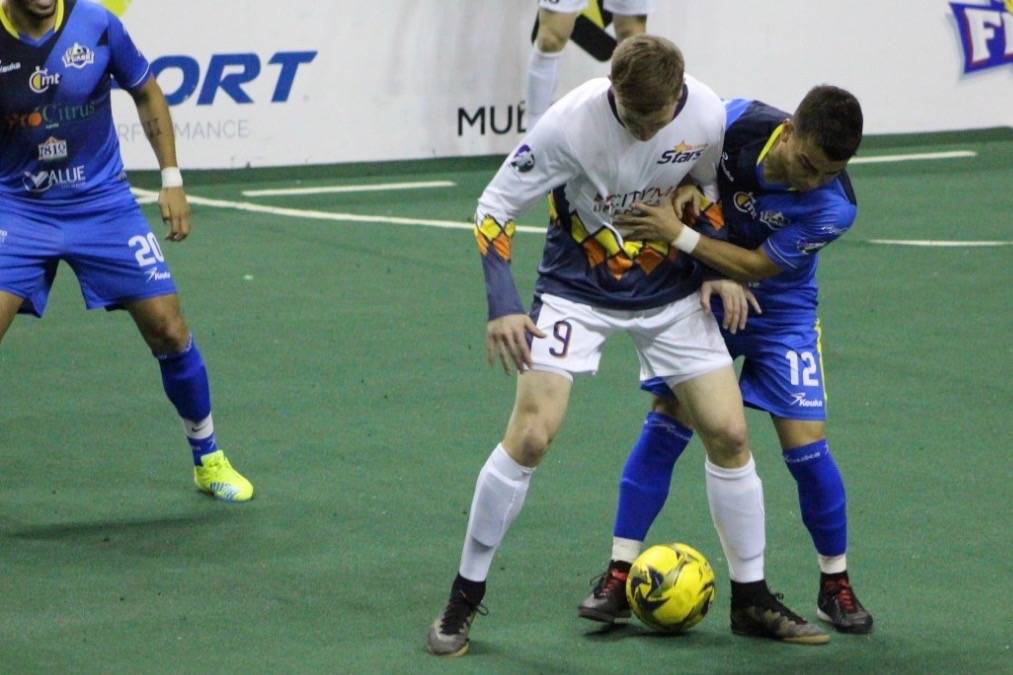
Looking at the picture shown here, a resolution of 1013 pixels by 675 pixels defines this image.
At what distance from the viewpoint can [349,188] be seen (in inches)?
520

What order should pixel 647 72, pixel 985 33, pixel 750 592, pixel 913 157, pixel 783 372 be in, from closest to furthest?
pixel 647 72, pixel 750 592, pixel 783 372, pixel 913 157, pixel 985 33

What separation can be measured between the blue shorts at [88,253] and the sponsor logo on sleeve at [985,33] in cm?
981

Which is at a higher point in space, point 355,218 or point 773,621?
point 773,621

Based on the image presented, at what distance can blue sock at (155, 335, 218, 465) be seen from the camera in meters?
6.83

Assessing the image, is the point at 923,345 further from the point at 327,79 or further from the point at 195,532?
the point at 327,79

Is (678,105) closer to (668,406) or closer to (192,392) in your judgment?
(668,406)

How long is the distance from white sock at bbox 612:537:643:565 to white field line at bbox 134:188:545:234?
6.18 m

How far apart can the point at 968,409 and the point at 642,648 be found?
2967 mm

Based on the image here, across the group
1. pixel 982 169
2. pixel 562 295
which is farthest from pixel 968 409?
pixel 982 169

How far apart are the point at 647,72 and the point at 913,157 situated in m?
10.0

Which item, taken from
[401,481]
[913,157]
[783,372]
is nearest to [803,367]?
[783,372]

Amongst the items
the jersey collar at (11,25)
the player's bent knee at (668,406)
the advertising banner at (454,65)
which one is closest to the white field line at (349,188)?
the advertising banner at (454,65)

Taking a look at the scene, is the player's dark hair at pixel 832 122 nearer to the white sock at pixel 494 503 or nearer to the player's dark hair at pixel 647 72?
the player's dark hair at pixel 647 72

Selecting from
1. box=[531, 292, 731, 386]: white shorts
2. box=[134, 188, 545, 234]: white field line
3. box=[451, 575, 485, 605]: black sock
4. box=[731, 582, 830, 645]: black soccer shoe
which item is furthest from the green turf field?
box=[531, 292, 731, 386]: white shorts
